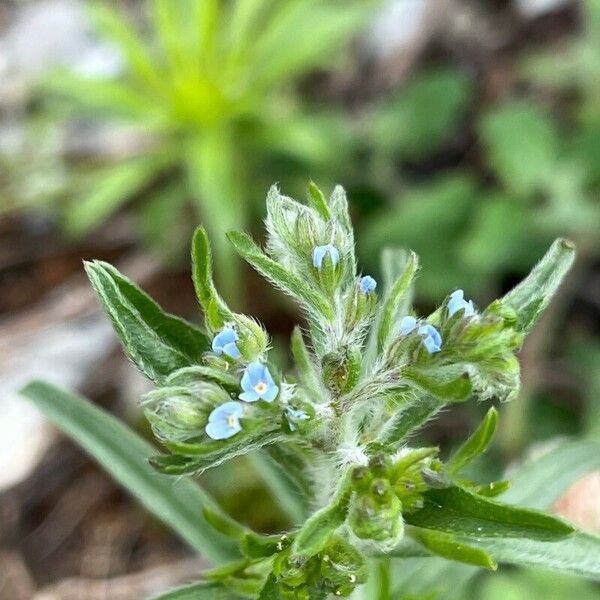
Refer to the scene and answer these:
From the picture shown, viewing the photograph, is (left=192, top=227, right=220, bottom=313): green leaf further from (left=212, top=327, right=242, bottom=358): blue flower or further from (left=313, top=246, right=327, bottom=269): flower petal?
(left=313, top=246, right=327, bottom=269): flower petal

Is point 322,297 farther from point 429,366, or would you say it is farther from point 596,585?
point 596,585

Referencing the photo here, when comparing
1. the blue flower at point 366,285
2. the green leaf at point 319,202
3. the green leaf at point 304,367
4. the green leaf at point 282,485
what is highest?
the green leaf at point 319,202

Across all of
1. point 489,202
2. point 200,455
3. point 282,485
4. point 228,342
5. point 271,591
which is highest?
point 228,342

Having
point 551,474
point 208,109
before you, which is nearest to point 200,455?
point 551,474

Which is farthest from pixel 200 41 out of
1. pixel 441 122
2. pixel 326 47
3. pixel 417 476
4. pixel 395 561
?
pixel 417 476

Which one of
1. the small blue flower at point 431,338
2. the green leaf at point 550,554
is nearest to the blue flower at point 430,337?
the small blue flower at point 431,338

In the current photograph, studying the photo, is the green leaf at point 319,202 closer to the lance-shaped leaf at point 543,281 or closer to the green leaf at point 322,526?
the lance-shaped leaf at point 543,281

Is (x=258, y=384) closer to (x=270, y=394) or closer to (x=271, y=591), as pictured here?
(x=270, y=394)
